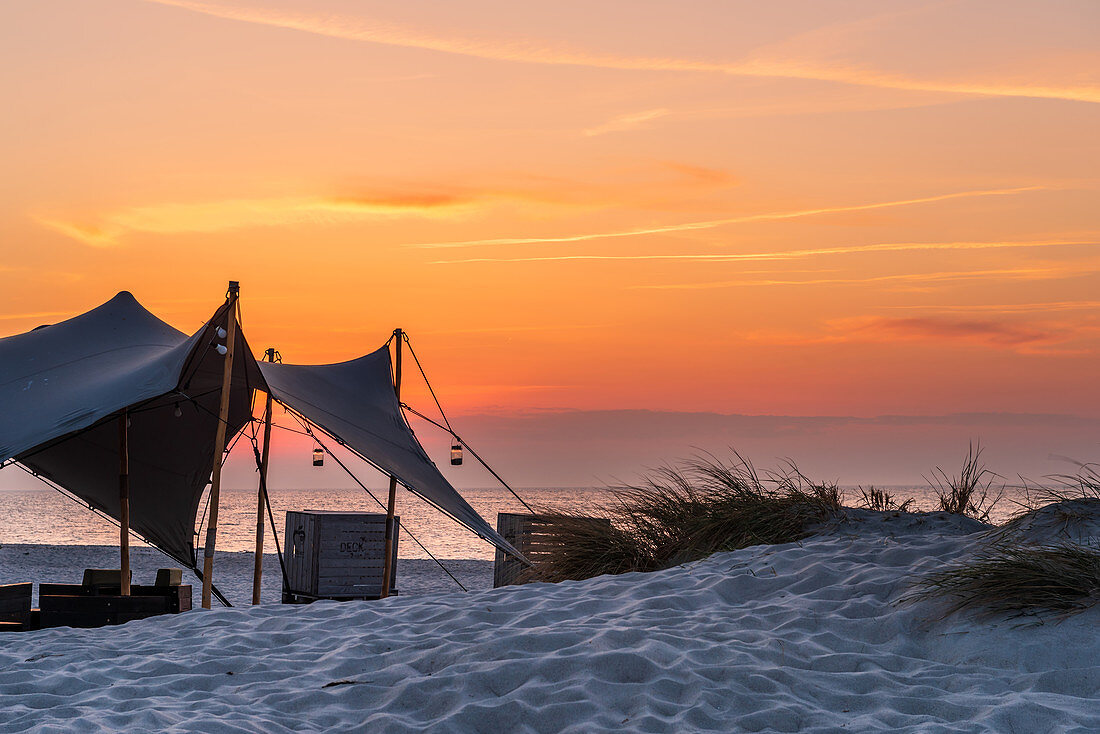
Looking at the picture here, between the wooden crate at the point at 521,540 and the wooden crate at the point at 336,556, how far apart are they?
1109 mm

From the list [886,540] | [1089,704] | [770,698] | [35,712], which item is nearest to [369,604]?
[35,712]

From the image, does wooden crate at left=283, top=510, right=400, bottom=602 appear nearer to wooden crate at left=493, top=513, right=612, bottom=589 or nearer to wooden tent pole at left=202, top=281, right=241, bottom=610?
wooden crate at left=493, top=513, right=612, bottom=589

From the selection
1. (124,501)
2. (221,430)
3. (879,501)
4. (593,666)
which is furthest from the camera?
(879,501)

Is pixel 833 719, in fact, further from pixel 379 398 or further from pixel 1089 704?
pixel 379 398

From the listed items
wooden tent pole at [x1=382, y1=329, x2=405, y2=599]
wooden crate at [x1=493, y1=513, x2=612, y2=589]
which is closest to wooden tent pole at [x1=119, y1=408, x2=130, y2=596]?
wooden tent pole at [x1=382, y1=329, x2=405, y2=599]

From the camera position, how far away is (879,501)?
26.1 ft

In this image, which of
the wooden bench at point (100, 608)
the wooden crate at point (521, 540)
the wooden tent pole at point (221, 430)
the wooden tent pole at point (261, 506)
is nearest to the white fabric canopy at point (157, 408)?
the wooden tent pole at point (221, 430)

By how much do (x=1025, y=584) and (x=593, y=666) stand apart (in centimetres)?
238

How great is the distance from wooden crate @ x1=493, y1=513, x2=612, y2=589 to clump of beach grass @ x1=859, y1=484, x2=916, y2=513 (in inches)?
108

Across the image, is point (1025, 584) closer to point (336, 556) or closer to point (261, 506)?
point (336, 556)

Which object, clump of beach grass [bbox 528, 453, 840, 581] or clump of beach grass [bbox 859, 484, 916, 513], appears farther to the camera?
clump of beach grass [bbox 859, 484, 916, 513]

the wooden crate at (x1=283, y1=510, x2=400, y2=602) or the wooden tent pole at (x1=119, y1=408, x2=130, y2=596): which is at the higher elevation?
the wooden tent pole at (x1=119, y1=408, x2=130, y2=596)

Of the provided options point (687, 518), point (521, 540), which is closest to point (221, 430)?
point (521, 540)

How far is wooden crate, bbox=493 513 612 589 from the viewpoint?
8812mm
